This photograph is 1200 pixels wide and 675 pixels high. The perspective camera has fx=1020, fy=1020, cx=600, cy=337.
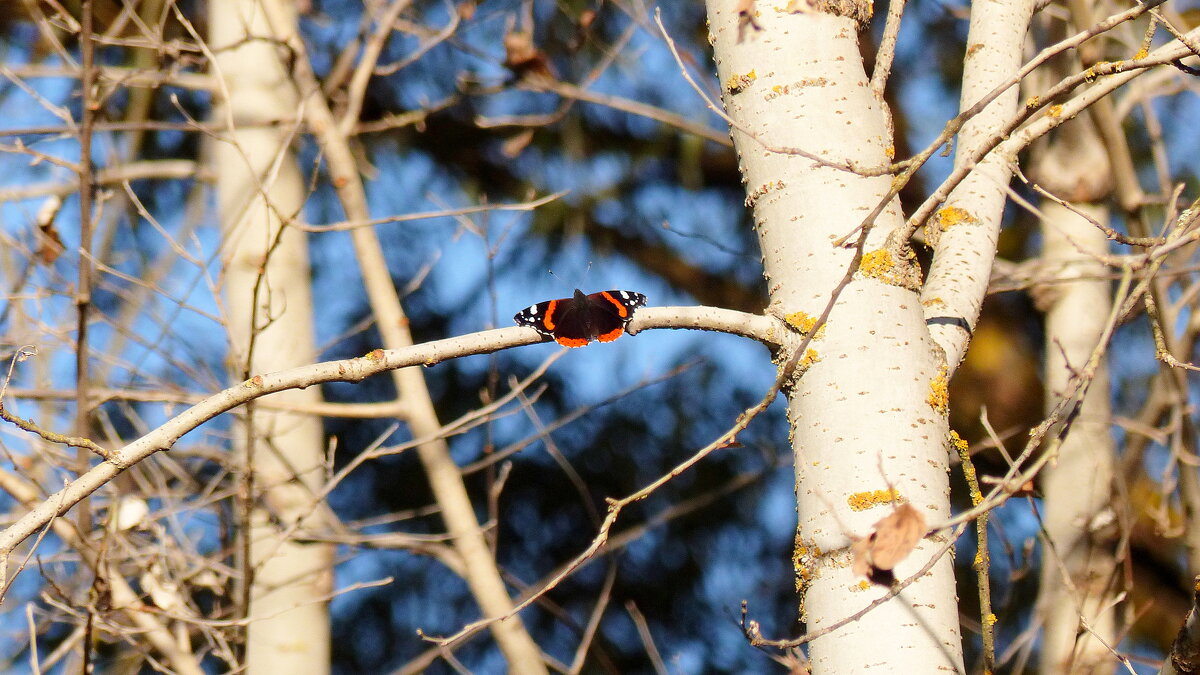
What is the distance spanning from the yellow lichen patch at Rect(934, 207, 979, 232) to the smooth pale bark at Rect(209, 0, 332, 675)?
1.68m

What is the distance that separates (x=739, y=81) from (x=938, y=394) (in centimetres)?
57

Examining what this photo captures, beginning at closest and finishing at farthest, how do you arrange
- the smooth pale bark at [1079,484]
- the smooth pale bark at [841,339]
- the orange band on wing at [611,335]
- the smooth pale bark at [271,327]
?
1. the smooth pale bark at [841,339]
2. the orange band on wing at [611,335]
3. the smooth pale bark at [271,327]
4. the smooth pale bark at [1079,484]

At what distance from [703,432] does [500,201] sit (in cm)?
136

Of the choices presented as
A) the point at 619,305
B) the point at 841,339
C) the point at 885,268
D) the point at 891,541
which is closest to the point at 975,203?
the point at 885,268

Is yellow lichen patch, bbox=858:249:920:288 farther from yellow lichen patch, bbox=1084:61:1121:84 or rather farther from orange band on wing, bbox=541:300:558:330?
orange band on wing, bbox=541:300:558:330

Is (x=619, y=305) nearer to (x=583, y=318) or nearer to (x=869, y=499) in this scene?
(x=583, y=318)

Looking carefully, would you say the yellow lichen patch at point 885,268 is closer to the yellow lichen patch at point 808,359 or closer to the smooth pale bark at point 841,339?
the smooth pale bark at point 841,339

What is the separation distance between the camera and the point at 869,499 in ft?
4.12

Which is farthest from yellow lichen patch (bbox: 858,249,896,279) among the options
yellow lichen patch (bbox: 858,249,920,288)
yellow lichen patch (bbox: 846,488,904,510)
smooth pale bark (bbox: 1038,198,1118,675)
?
smooth pale bark (bbox: 1038,198,1118,675)

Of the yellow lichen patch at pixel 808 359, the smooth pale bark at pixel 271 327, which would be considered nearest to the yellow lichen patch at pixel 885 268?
the yellow lichen patch at pixel 808 359

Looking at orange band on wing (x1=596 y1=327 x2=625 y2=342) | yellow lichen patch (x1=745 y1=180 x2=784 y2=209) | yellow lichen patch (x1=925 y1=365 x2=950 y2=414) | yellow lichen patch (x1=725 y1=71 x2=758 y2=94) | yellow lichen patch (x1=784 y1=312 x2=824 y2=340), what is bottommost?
yellow lichen patch (x1=925 y1=365 x2=950 y2=414)

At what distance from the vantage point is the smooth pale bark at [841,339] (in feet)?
4.00

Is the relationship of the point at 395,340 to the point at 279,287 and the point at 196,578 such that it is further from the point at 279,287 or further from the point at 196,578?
the point at 196,578

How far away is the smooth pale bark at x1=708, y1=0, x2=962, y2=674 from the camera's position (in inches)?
48.1
